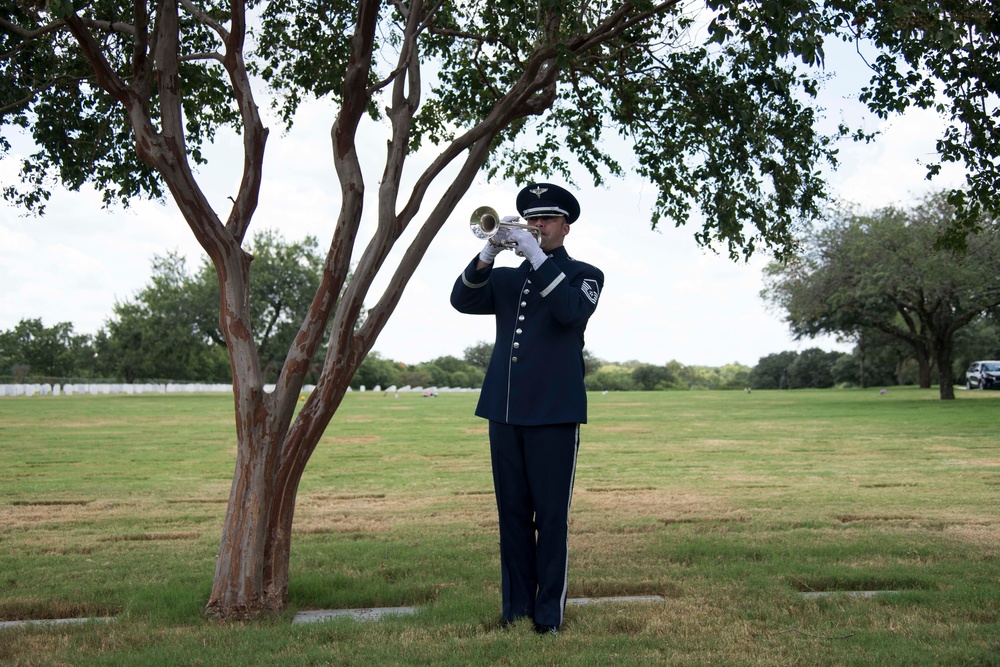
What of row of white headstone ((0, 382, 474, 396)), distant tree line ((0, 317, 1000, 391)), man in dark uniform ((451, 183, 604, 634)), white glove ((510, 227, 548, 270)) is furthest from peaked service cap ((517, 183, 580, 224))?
distant tree line ((0, 317, 1000, 391))

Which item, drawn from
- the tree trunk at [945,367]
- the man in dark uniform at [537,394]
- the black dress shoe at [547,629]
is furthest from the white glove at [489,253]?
the tree trunk at [945,367]

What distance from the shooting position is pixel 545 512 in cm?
464

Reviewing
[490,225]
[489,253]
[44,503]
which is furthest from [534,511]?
[44,503]

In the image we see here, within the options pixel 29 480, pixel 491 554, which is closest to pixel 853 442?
pixel 491 554

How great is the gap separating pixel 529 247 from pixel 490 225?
240 millimetres

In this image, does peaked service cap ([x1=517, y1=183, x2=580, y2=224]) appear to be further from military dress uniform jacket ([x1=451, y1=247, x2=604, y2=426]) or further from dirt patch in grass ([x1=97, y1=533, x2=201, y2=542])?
dirt patch in grass ([x1=97, y1=533, x2=201, y2=542])

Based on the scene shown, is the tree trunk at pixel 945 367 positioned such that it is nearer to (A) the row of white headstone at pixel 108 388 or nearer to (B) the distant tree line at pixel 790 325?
(B) the distant tree line at pixel 790 325

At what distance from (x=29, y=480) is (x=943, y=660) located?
11629 mm

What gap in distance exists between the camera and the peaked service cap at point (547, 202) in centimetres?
477

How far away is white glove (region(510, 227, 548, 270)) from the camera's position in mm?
4395

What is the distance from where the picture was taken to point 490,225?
14.8ft

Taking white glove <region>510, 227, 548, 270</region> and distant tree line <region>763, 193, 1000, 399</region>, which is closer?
white glove <region>510, 227, 548, 270</region>

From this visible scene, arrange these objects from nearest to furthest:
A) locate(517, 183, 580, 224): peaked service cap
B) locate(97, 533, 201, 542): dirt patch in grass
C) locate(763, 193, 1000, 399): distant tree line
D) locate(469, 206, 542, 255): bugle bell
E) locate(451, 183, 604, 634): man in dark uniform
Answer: locate(469, 206, 542, 255): bugle bell, locate(451, 183, 604, 634): man in dark uniform, locate(517, 183, 580, 224): peaked service cap, locate(97, 533, 201, 542): dirt patch in grass, locate(763, 193, 1000, 399): distant tree line

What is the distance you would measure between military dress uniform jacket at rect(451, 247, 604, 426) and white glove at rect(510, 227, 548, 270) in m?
0.05
